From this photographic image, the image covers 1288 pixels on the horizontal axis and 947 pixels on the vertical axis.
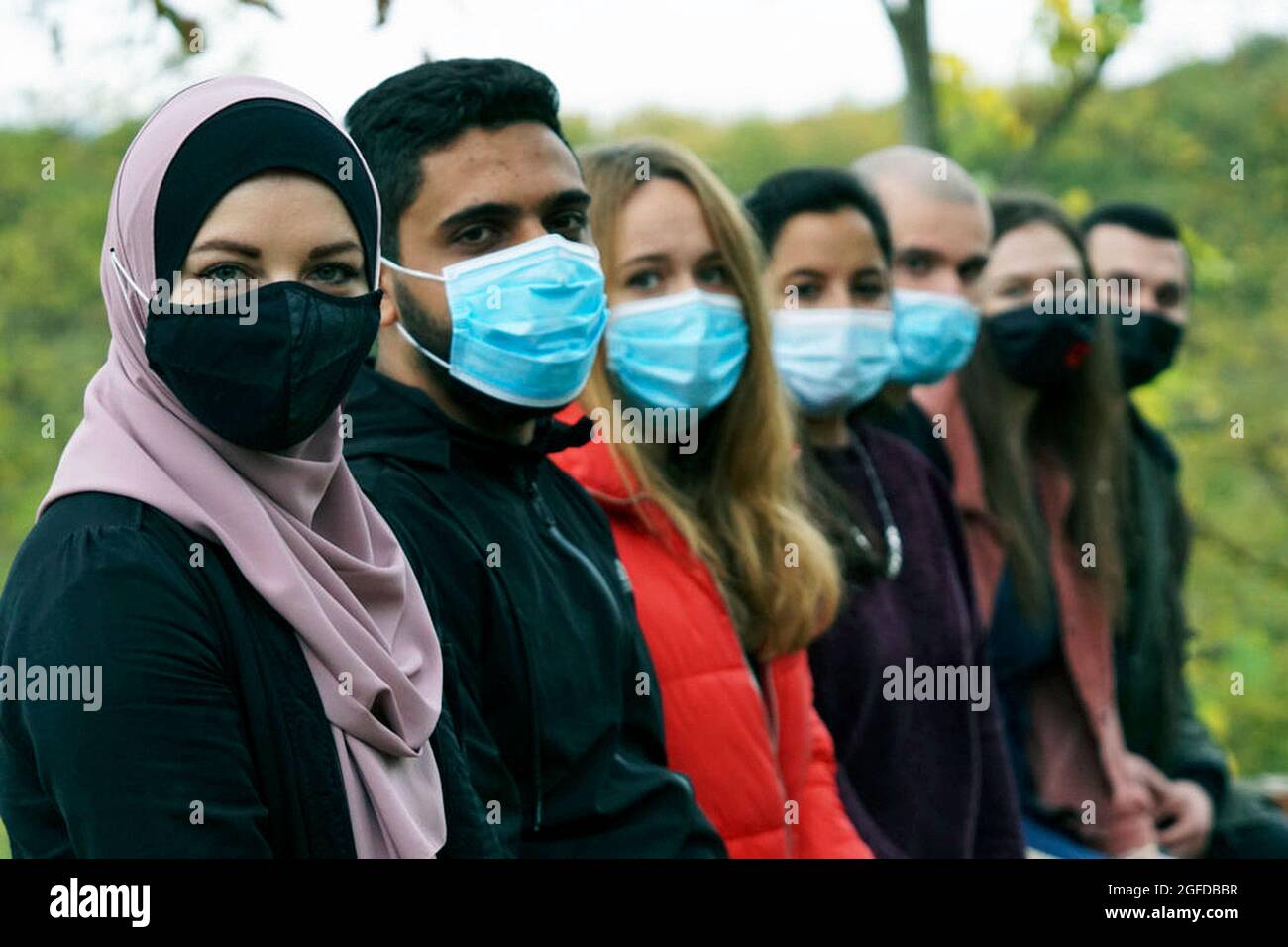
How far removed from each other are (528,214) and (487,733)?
3.07ft

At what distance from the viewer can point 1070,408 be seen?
5.44m

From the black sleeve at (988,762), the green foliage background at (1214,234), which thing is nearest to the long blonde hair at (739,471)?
the black sleeve at (988,762)

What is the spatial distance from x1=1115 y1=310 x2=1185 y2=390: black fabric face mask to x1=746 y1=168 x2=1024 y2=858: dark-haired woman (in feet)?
4.98

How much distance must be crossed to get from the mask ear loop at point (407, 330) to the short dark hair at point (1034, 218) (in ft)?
9.63

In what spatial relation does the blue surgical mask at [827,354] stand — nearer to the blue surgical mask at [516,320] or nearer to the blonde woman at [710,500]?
the blonde woman at [710,500]

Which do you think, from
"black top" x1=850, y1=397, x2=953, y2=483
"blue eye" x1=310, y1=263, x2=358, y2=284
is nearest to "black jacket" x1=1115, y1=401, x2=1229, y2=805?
"black top" x1=850, y1=397, x2=953, y2=483

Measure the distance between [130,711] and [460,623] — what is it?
0.77 metres

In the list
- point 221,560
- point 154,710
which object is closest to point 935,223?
point 221,560

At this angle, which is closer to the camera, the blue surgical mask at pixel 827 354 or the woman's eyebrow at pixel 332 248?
the woman's eyebrow at pixel 332 248

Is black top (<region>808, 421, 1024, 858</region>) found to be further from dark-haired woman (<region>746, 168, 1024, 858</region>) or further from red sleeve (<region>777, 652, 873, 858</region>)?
red sleeve (<region>777, 652, 873, 858</region>)

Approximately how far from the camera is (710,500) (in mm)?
3766

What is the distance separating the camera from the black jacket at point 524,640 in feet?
9.09

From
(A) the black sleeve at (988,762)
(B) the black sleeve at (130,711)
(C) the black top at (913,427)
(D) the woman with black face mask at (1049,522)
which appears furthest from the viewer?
(D) the woman with black face mask at (1049,522)
